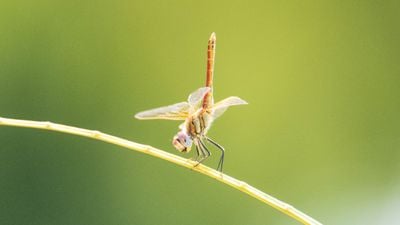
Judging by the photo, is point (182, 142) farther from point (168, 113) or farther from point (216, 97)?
point (216, 97)

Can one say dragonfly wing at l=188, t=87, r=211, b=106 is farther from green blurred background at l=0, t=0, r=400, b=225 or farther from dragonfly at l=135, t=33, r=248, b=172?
green blurred background at l=0, t=0, r=400, b=225

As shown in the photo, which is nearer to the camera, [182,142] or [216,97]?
[182,142]

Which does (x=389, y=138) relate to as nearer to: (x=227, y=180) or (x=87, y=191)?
(x=87, y=191)

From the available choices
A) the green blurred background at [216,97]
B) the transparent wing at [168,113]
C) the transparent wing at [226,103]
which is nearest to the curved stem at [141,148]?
the transparent wing at [168,113]

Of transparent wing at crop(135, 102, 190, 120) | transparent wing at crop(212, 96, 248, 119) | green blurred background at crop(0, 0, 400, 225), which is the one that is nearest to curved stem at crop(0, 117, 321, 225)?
transparent wing at crop(135, 102, 190, 120)

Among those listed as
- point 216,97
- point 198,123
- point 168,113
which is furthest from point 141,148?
point 216,97

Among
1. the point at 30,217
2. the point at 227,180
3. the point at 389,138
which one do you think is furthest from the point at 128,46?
the point at 227,180
